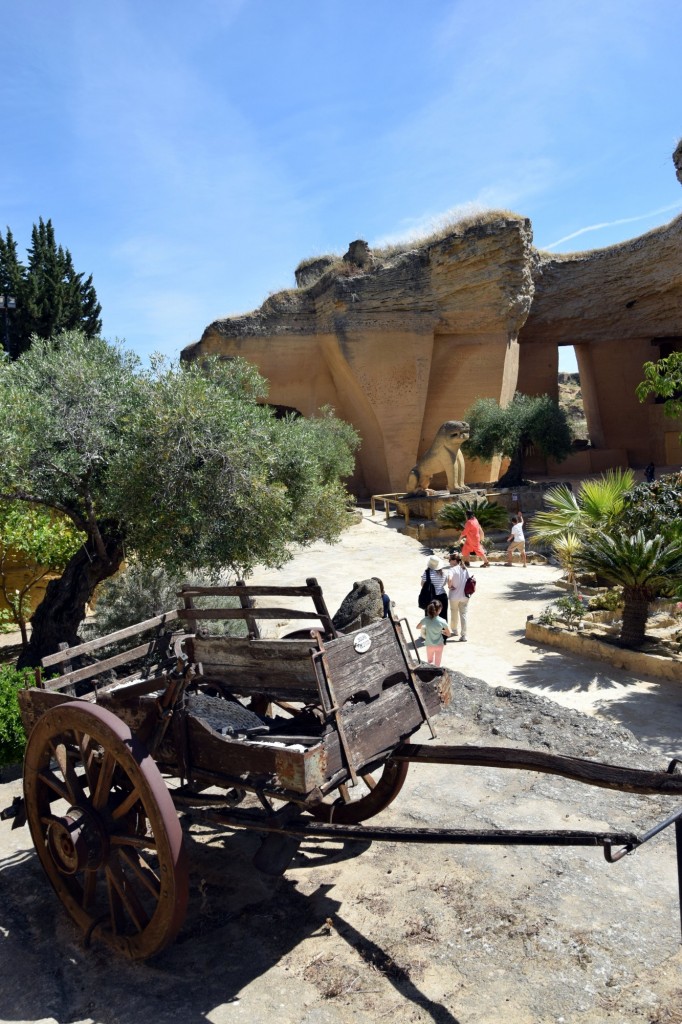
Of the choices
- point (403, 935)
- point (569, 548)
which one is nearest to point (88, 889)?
point (403, 935)

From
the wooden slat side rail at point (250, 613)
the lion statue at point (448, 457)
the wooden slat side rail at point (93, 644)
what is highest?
the lion statue at point (448, 457)

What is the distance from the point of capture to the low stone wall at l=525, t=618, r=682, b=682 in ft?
26.4

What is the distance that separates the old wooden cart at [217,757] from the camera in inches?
120

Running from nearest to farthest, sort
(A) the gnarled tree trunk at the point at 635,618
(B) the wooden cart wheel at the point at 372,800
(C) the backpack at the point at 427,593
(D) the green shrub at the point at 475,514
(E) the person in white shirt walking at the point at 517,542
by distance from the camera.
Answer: (B) the wooden cart wheel at the point at 372,800, (A) the gnarled tree trunk at the point at 635,618, (C) the backpack at the point at 427,593, (E) the person in white shirt walking at the point at 517,542, (D) the green shrub at the point at 475,514

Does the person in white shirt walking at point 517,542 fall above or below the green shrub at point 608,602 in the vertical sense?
above

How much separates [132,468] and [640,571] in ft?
19.4

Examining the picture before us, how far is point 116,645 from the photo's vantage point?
9328 millimetres

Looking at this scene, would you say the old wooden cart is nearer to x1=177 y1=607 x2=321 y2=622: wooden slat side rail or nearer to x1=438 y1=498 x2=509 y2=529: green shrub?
x1=177 y1=607 x2=321 y2=622: wooden slat side rail

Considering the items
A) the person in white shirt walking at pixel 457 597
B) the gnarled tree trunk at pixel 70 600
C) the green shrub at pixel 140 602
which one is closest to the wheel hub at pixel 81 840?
the gnarled tree trunk at pixel 70 600

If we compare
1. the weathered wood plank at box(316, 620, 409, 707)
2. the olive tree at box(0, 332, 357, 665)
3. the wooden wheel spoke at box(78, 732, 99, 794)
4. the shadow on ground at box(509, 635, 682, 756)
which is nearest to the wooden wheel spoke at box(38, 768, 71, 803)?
the wooden wheel spoke at box(78, 732, 99, 794)

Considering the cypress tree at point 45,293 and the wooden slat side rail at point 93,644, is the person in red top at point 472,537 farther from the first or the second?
the cypress tree at point 45,293

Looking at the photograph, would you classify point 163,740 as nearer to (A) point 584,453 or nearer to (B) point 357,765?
(B) point 357,765

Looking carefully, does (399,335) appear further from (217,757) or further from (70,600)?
(217,757)

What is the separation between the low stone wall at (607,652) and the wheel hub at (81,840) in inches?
255
